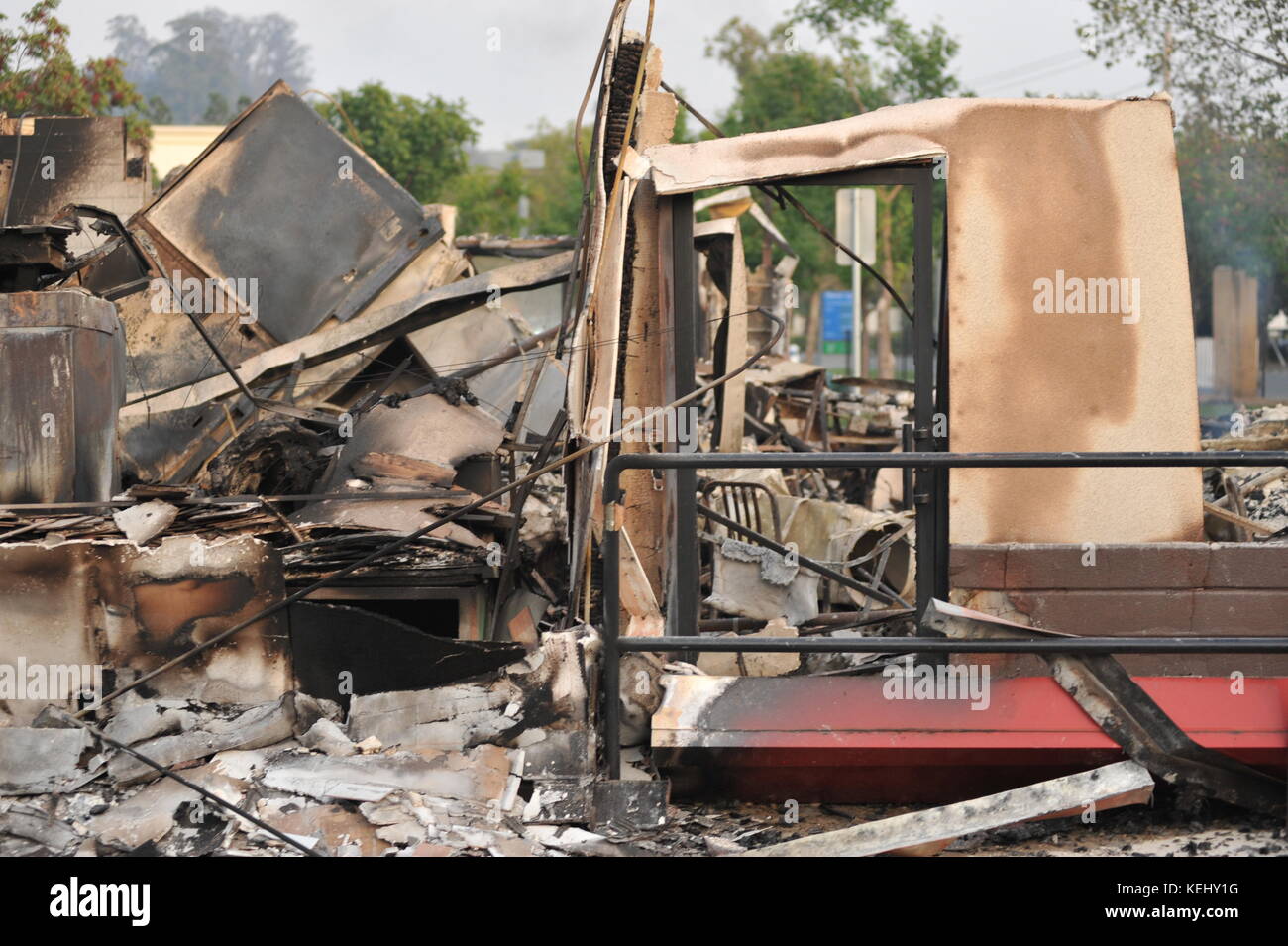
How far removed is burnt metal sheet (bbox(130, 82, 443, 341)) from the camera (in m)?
9.33

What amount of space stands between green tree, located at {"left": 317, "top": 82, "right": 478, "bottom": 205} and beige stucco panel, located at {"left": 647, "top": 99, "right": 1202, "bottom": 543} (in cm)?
2881

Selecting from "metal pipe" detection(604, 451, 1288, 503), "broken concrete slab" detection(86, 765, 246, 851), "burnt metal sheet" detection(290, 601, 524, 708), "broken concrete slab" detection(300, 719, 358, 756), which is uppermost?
"metal pipe" detection(604, 451, 1288, 503)

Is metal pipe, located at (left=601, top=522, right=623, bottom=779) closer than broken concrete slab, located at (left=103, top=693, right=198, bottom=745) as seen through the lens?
Yes

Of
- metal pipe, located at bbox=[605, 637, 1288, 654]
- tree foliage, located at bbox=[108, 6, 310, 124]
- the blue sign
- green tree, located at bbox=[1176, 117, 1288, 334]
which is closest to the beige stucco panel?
metal pipe, located at bbox=[605, 637, 1288, 654]

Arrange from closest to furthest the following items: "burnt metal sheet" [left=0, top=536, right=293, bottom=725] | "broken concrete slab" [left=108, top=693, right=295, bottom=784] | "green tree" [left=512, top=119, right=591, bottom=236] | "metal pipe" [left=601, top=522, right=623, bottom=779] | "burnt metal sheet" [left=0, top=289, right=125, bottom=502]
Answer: "metal pipe" [left=601, top=522, right=623, bottom=779] < "broken concrete slab" [left=108, top=693, right=295, bottom=784] < "burnt metal sheet" [left=0, top=536, right=293, bottom=725] < "burnt metal sheet" [left=0, top=289, right=125, bottom=502] < "green tree" [left=512, top=119, right=591, bottom=236]

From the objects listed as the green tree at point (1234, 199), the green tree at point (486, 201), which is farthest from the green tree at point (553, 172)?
the green tree at point (1234, 199)

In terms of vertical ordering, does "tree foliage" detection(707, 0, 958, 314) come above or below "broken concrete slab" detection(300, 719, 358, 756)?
above

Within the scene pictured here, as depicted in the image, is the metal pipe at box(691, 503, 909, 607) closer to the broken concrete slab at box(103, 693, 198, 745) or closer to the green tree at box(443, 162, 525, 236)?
the broken concrete slab at box(103, 693, 198, 745)

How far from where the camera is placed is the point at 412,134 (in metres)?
32.7

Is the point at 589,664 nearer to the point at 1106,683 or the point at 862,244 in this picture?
the point at 1106,683

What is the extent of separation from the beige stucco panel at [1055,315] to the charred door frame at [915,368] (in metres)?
0.09

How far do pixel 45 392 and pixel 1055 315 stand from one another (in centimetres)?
414

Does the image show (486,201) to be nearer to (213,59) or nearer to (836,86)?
(836,86)

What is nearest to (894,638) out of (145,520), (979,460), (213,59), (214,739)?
(979,460)
